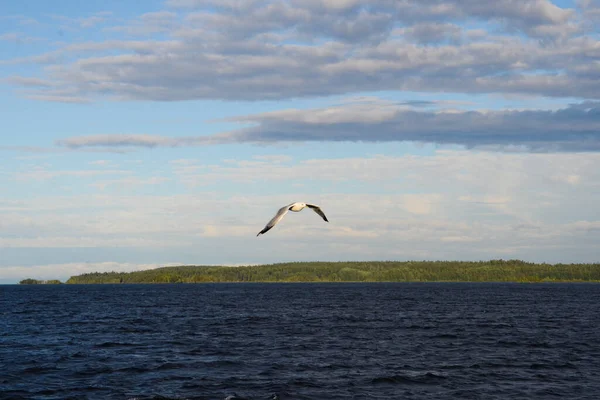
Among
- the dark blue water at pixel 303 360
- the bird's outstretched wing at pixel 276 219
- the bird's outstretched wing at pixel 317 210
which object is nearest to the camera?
the bird's outstretched wing at pixel 276 219

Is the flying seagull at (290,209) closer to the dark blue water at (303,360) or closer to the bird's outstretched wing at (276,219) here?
the bird's outstretched wing at (276,219)

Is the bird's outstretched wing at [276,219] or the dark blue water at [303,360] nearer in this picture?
the bird's outstretched wing at [276,219]

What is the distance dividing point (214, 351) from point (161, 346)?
6786mm

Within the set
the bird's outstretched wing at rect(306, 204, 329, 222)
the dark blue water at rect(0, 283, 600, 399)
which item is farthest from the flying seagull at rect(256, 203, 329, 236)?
the dark blue water at rect(0, 283, 600, 399)

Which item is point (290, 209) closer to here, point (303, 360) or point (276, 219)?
point (276, 219)

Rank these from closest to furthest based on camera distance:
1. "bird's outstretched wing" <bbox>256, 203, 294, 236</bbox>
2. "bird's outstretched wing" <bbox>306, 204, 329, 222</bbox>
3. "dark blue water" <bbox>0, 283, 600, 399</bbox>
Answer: "bird's outstretched wing" <bbox>256, 203, 294, 236</bbox> → "bird's outstretched wing" <bbox>306, 204, 329, 222</bbox> → "dark blue water" <bbox>0, 283, 600, 399</bbox>

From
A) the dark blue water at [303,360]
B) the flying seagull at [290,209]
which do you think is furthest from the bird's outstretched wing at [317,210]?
the dark blue water at [303,360]

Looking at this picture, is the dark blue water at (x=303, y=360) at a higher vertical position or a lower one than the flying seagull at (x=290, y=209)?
lower

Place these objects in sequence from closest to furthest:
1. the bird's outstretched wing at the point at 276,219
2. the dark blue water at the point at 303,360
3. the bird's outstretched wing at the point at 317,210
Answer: the bird's outstretched wing at the point at 276,219 < the bird's outstretched wing at the point at 317,210 < the dark blue water at the point at 303,360

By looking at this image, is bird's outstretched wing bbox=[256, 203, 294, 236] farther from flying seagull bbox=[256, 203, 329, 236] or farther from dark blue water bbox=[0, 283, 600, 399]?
dark blue water bbox=[0, 283, 600, 399]

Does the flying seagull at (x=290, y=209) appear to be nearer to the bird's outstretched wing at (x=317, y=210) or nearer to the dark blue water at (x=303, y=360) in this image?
the bird's outstretched wing at (x=317, y=210)

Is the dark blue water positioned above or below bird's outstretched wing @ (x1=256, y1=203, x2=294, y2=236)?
below

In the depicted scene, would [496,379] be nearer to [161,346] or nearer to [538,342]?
[538,342]

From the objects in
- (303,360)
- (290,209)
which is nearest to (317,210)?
(290,209)
